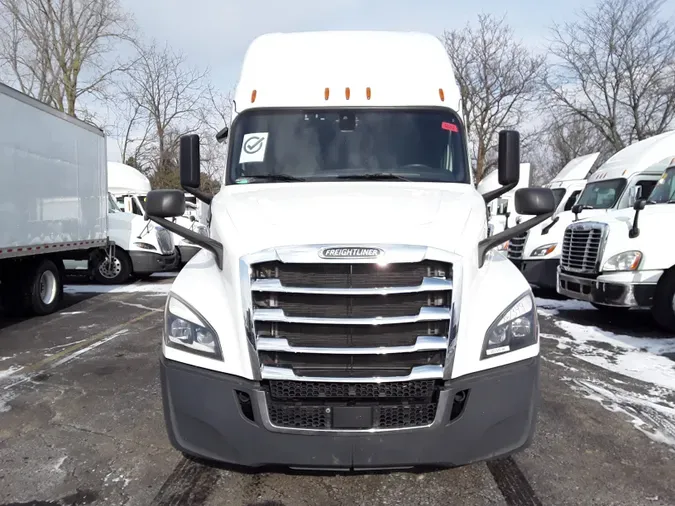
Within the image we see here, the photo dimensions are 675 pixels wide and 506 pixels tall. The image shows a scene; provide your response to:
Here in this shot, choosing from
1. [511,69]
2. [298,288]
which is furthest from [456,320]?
[511,69]

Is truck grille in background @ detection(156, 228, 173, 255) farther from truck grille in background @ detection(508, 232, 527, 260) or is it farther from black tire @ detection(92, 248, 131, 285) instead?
truck grille in background @ detection(508, 232, 527, 260)

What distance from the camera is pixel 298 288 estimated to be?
2.76 m

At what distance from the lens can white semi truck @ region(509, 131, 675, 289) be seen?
32.6 ft

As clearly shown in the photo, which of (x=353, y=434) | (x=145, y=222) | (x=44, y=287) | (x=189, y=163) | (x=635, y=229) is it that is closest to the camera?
(x=353, y=434)

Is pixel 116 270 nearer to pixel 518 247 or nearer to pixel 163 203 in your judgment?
pixel 518 247

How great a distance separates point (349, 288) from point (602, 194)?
9853mm

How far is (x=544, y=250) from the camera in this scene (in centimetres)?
1002

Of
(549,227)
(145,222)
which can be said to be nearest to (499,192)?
(549,227)

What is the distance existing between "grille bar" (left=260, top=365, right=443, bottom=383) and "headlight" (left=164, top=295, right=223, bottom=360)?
28 cm

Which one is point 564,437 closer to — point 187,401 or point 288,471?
point 288,471

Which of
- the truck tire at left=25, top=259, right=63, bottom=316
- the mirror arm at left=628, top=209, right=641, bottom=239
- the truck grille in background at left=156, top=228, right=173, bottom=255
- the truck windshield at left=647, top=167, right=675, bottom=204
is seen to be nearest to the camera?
the mirror arm at left=628, top=209, right=641, bottom=239

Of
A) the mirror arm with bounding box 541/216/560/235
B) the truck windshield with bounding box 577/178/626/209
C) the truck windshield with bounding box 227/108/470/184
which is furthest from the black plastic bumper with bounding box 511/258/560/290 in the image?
the truck windshield with bounding box 227/108/470/184

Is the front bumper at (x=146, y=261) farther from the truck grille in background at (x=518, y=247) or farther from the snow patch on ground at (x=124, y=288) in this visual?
the truck grille in background at (x=518, y=247)

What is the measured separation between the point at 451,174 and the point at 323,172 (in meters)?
0.97
